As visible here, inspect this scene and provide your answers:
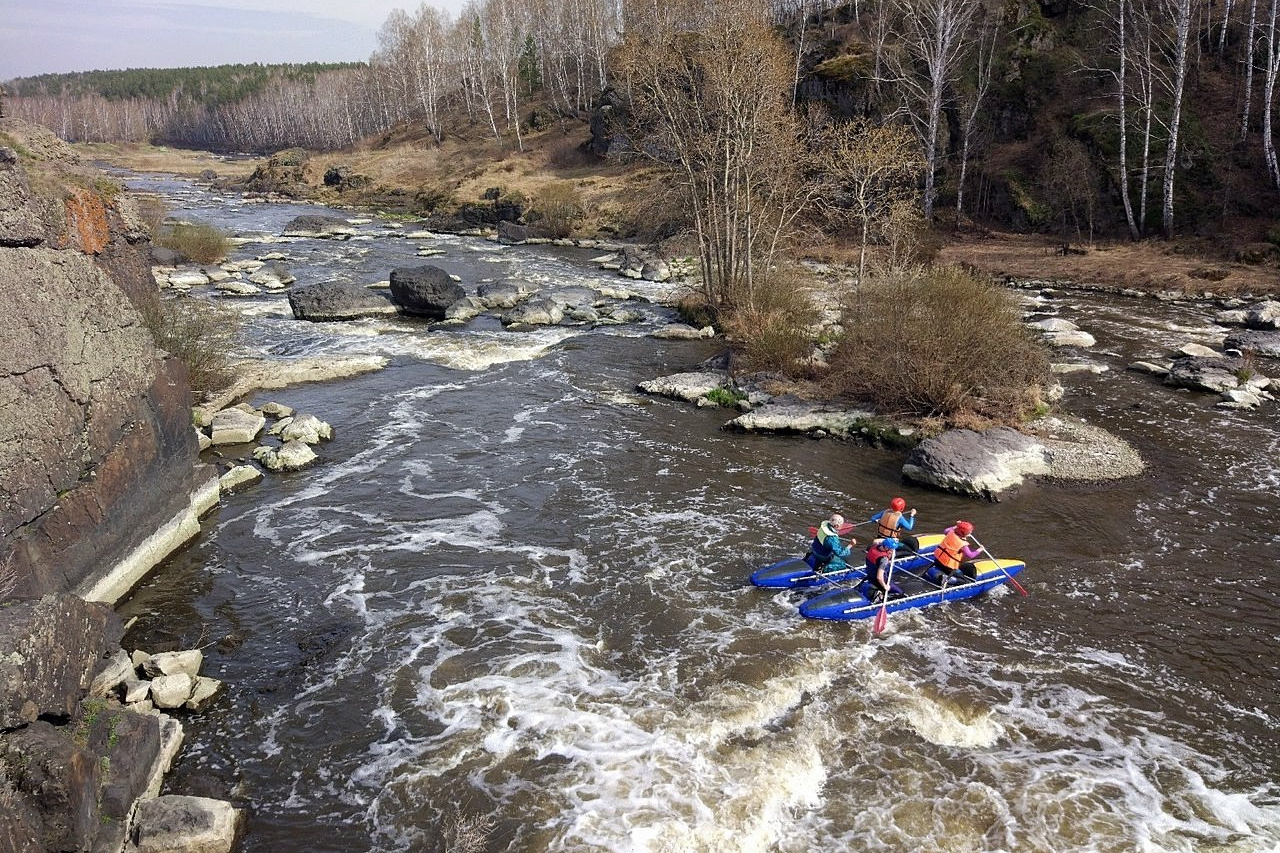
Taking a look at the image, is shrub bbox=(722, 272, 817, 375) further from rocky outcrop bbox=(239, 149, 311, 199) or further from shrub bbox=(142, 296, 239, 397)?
rocky outcrop bbox=(239, 149, 311, 199)

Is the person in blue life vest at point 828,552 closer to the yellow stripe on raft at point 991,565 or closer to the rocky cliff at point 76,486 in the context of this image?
the yellow stripe on raft at point 991,565

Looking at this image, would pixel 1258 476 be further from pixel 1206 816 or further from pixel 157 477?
pixel 157 477

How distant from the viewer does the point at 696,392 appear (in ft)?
68.1

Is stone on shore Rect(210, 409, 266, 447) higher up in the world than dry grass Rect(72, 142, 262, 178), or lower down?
lower down

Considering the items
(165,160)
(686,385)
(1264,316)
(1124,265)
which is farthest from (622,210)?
(165,160)

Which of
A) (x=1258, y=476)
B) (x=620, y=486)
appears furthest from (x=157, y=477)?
(x=1258, y=476)

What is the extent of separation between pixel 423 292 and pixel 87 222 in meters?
18.0

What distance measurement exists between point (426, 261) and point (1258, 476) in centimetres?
3528

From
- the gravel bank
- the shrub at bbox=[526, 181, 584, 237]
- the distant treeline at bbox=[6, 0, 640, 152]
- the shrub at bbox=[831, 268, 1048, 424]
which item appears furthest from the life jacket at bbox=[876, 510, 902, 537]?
the distant treeline at bbox=[6, 0, 640, 152]

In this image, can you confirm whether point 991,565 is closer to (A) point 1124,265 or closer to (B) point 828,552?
(B) point 828,552

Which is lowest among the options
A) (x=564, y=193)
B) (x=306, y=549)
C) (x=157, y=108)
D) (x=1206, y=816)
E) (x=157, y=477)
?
(x=1206, y=816)

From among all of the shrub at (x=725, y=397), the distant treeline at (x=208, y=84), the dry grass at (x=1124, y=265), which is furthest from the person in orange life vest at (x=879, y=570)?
the distant treeline at (x=208, y=84)

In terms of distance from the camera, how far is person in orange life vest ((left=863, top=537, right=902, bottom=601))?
1154cm

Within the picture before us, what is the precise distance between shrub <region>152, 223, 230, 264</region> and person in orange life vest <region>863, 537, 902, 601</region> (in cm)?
3532
